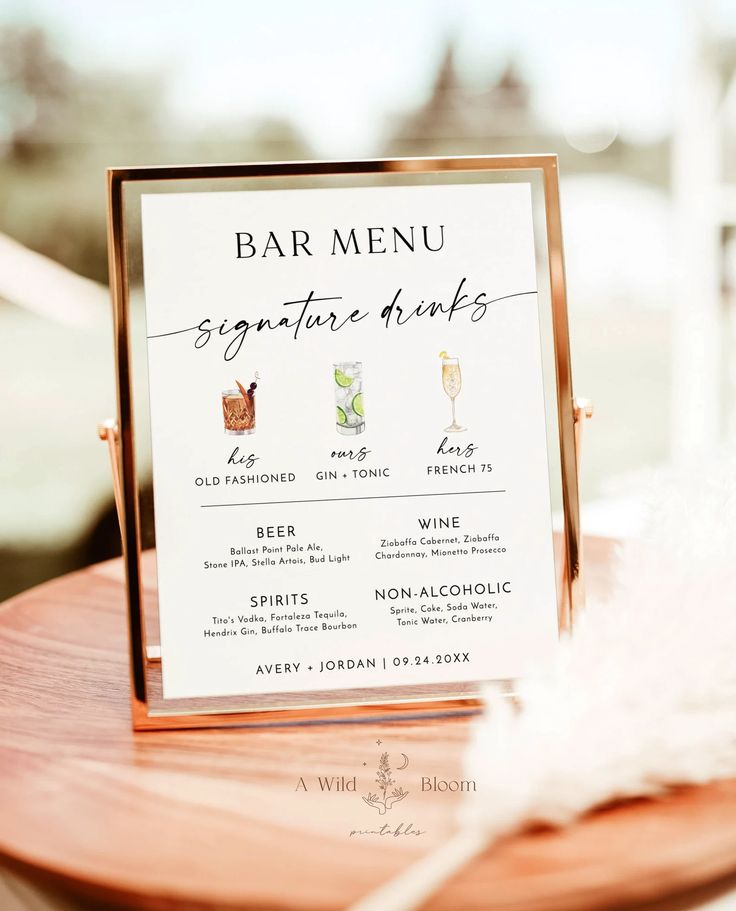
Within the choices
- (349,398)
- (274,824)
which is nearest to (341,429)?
(349,398)

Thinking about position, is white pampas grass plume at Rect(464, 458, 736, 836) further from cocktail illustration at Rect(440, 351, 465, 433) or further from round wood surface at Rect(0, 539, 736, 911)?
cocktail illustration at Rect(440, 351, 465, 433)

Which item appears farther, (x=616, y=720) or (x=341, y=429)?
(x=341, y=429)

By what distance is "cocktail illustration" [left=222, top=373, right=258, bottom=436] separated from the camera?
0.70m

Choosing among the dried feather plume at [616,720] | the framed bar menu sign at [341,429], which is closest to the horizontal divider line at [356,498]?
the framed bar menu sign at [341,429]

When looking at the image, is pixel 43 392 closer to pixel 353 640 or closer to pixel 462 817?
pixel 353 640

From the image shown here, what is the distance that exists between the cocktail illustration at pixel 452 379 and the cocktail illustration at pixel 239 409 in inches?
6.2

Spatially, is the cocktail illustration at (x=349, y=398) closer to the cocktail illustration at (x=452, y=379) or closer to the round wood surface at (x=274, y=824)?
the cocktail illustration at (x=452, y=379)

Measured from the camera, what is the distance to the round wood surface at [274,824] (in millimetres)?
474

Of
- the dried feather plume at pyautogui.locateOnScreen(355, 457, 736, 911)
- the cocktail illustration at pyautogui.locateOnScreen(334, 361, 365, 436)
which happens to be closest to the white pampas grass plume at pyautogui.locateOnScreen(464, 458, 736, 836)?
the dried feather plume at pyautogui.locateOnScreen(355, 457, 736, 911)

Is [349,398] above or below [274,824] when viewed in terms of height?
above

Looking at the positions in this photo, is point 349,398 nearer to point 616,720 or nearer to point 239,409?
point 239,409

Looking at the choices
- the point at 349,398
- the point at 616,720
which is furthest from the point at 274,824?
the point at 349,398

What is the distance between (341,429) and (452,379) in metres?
0.10

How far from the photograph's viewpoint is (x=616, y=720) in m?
0.53
